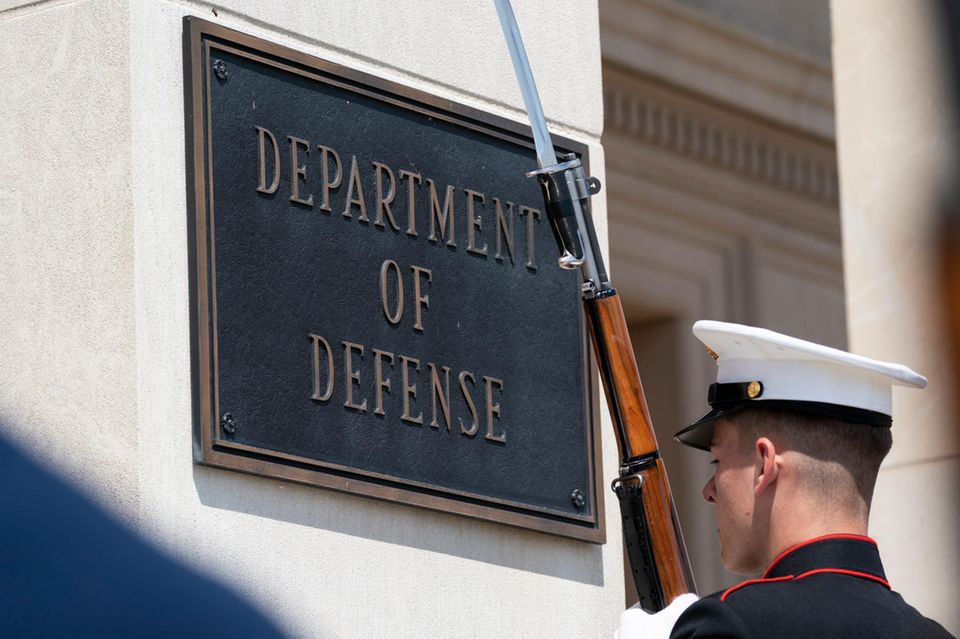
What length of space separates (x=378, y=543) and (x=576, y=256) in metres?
0.70

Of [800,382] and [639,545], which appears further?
[639,545]

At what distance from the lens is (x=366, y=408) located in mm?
3809

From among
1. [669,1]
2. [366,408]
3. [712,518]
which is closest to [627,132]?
[669,1]

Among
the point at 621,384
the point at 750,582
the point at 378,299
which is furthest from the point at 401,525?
the point at 750,582

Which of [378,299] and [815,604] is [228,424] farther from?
[815,604]

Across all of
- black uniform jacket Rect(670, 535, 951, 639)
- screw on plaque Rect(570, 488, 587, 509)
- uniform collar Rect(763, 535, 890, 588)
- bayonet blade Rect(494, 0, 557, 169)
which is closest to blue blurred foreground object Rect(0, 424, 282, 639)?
black uniform jacket Rect(670, 535, 951, 639)

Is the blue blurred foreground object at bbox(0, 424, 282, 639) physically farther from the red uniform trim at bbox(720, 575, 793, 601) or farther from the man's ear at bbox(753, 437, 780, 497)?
the man's ear at bbox(753, 437, 780, 497)

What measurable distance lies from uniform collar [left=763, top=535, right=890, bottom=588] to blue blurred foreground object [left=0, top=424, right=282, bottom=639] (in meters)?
1.92

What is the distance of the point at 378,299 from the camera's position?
154 inches

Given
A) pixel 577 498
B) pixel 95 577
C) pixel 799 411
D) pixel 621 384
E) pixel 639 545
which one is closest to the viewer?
pixel 95 577

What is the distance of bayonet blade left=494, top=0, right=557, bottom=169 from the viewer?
151 inches

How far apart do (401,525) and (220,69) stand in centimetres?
98

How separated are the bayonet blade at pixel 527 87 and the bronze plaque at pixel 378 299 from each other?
265mm

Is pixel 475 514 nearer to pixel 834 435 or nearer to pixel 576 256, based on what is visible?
pixel 576 256
